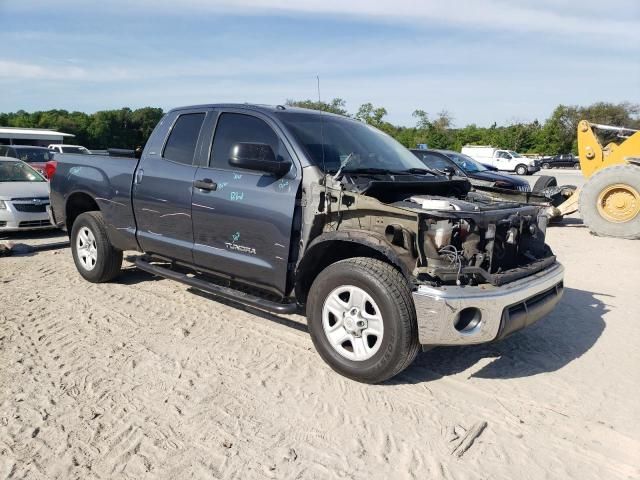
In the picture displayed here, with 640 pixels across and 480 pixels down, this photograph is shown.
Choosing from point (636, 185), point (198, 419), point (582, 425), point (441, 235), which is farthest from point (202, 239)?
point (636, 185)

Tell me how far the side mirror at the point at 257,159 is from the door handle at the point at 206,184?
563 mm

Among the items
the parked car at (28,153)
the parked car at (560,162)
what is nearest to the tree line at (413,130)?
the parked car at (560,162)

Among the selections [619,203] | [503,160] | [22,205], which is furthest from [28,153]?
[503,160]

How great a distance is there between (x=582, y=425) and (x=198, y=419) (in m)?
2.36

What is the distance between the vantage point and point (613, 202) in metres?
10.1

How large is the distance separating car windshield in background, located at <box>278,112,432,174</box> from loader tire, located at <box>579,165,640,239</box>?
22.3 feet

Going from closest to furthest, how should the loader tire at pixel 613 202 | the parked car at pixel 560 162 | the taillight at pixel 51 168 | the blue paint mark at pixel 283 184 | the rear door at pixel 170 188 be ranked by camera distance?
the blue paint mark at pixel 283 184 < the rear door at pixel 170 188 < the taillight at pixel 51 168 < the loader tire at pixel 613 202 < the parked car at pixel 560 162

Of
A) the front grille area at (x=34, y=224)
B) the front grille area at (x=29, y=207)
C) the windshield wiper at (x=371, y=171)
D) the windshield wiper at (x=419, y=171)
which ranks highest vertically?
the windshield wiper at (x=371, y=171)

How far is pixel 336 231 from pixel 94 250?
345 cm

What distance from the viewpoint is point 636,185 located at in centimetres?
979

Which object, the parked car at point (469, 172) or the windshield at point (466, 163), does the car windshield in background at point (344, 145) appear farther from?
the windshield at point (466, 163)

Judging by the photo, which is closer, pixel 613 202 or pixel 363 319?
pixel 363 319

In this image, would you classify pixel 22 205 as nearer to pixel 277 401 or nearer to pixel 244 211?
pixel 244 211

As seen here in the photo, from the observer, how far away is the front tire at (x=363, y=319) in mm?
3334
